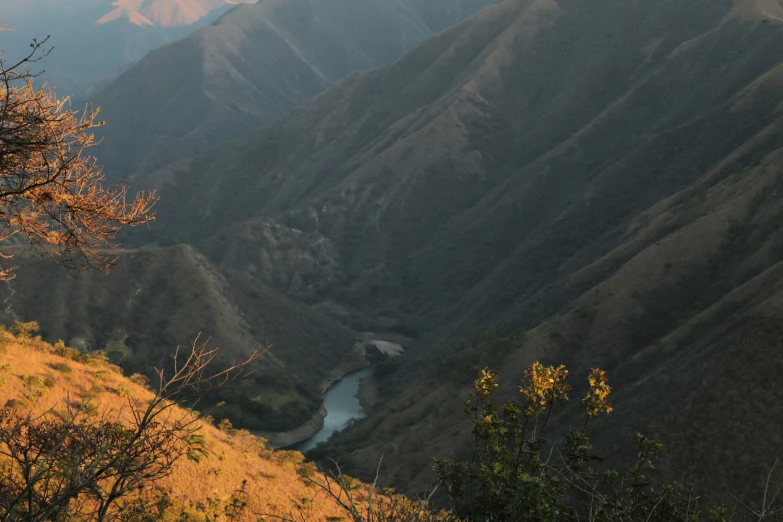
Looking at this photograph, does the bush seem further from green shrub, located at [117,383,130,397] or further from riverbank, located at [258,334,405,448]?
riverbank, located at [258,334,405,448]

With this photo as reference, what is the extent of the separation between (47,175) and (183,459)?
699 inches

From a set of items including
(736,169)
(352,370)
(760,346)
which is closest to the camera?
(760,346)

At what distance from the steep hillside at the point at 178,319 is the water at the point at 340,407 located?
9.32 ft

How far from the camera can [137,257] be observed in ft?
356

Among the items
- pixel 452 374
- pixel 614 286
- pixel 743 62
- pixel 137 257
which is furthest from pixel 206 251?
pixel 743 62

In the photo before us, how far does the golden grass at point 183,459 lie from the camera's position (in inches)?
933

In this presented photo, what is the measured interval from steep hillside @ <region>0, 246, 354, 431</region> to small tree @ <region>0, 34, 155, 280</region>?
249 ft

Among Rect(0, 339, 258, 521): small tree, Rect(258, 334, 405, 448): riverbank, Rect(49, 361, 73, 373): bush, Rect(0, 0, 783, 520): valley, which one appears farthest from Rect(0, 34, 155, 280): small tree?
Rect(258, 334, 405, 448): riverbank

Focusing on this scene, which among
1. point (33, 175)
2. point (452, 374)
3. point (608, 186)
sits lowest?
point (608, 186)

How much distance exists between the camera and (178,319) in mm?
100375

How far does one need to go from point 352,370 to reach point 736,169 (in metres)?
73.4

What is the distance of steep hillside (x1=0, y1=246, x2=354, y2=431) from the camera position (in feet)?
301

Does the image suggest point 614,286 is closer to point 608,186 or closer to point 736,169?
point 736,169

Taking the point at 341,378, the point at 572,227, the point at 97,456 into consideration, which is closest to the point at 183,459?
the point at 97,456
